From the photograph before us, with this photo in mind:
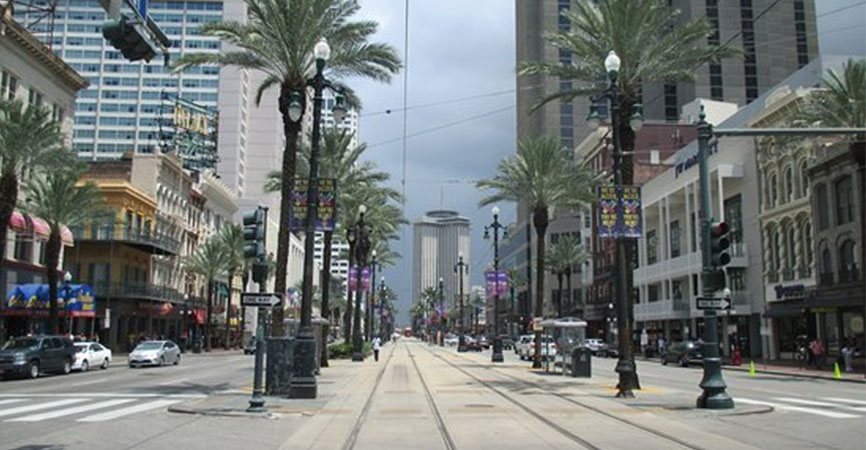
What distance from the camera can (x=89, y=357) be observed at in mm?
40438

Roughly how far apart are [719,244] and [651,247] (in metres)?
61.4

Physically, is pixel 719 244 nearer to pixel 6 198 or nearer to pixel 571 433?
pixel 571 433

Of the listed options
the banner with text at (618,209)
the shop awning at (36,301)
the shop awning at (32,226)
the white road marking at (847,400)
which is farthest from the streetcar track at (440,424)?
the shop awning at (36,301)

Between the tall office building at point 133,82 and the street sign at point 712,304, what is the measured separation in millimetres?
129200

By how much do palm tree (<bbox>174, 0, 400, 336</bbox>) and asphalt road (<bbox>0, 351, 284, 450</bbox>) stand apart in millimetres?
5104

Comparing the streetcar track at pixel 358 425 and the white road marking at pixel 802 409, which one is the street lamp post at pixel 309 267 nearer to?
the streetcar track at pixel 358 425

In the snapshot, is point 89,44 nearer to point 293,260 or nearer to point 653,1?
point 293,260

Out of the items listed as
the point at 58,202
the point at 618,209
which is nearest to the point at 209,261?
the point at 58,202

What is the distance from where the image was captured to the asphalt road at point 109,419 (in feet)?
42.9

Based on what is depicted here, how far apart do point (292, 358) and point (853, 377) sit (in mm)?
26433

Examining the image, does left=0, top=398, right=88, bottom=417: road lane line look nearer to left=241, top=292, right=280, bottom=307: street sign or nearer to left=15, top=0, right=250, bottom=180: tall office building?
left=241, top=292, right=280, bottom=307: street sign

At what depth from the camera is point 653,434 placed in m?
14.1

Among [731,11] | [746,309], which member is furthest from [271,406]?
[731,11]

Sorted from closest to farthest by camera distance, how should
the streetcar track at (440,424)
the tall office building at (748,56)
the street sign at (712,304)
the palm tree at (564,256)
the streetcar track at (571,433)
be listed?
the streetcar track at (440,424), the streetcar track at (571,433), the street sign at (712,304), the palm tree at (564,256), the tall office building at (748,56)
